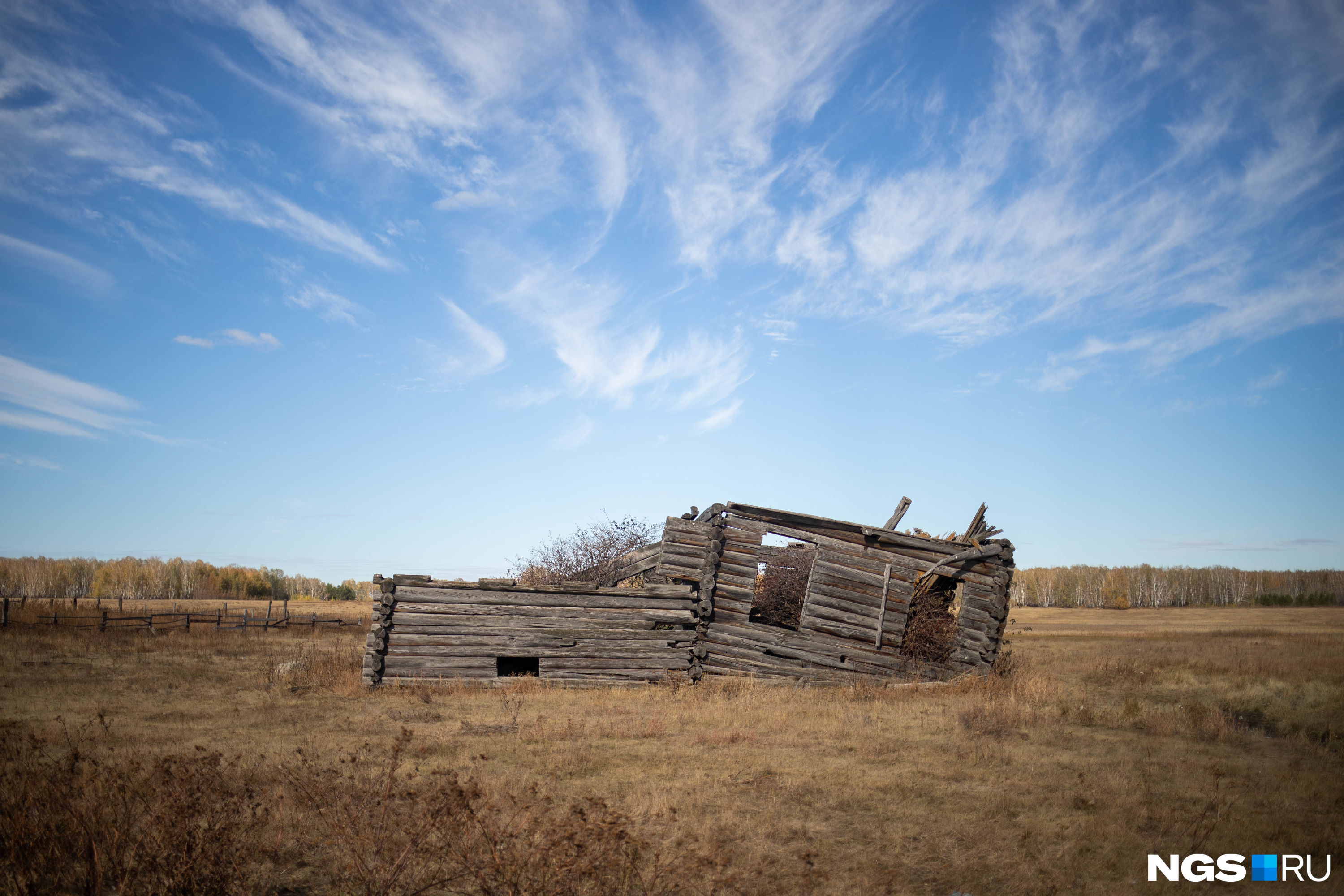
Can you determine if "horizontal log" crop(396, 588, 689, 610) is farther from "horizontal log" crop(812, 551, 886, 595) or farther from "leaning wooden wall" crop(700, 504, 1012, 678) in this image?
"horizontal log" crop(812, 551, 886, 595)

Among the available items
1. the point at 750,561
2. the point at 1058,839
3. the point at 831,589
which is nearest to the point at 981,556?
the point at 831,589

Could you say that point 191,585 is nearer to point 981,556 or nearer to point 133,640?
point 133,640

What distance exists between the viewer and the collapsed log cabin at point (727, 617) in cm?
1578

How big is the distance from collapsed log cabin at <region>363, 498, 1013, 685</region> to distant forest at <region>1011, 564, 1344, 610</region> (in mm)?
70978

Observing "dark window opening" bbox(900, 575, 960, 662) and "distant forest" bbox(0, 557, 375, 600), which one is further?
"distant forest" bbox(0, 557, 375, 600)

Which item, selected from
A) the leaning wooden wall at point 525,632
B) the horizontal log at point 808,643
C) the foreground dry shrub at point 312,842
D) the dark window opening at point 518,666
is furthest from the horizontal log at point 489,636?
the foreground dry shrub at point 312,842

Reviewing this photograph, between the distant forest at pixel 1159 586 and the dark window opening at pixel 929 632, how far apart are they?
232 feet

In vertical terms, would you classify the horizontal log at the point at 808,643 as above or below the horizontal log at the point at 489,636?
above

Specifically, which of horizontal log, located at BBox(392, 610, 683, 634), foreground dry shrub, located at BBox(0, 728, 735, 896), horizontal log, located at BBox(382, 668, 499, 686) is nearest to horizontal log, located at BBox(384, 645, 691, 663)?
horizontal log, located at BBox(382, 668, 499, 686)

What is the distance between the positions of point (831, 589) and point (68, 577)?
92.2m

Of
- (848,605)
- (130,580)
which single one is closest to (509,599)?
(848,605)

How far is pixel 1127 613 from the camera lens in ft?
210

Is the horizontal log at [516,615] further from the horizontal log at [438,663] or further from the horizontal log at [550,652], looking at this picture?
the horizontal log at [438,663]

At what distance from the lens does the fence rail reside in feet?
102
